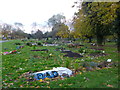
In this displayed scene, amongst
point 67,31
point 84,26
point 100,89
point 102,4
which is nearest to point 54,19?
point 67,31

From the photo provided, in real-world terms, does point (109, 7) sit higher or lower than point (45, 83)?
higher

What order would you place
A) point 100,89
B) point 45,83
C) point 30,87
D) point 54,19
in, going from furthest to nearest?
point 54,19, point 45,83, point 30,87, point 100,89

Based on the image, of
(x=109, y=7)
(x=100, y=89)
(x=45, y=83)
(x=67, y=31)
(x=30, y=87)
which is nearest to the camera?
(x=100, y=89)

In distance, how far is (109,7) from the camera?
7328mm

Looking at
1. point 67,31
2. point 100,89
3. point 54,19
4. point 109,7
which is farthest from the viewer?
point 54,19

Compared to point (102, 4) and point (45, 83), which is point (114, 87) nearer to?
point (45, 83)

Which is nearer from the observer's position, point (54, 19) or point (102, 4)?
point (102, 4)

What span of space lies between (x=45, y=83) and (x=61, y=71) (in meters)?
1.22

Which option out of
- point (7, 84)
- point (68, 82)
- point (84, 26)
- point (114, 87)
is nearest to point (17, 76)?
point (7, 84)

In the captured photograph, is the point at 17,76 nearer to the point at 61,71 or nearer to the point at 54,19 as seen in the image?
the point at 61,71

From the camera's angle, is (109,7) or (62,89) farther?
(109,7)

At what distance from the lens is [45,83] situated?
4605mm

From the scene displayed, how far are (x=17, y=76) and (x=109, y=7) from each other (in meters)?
6.59

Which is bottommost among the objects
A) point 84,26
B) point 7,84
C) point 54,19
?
point 7,84
